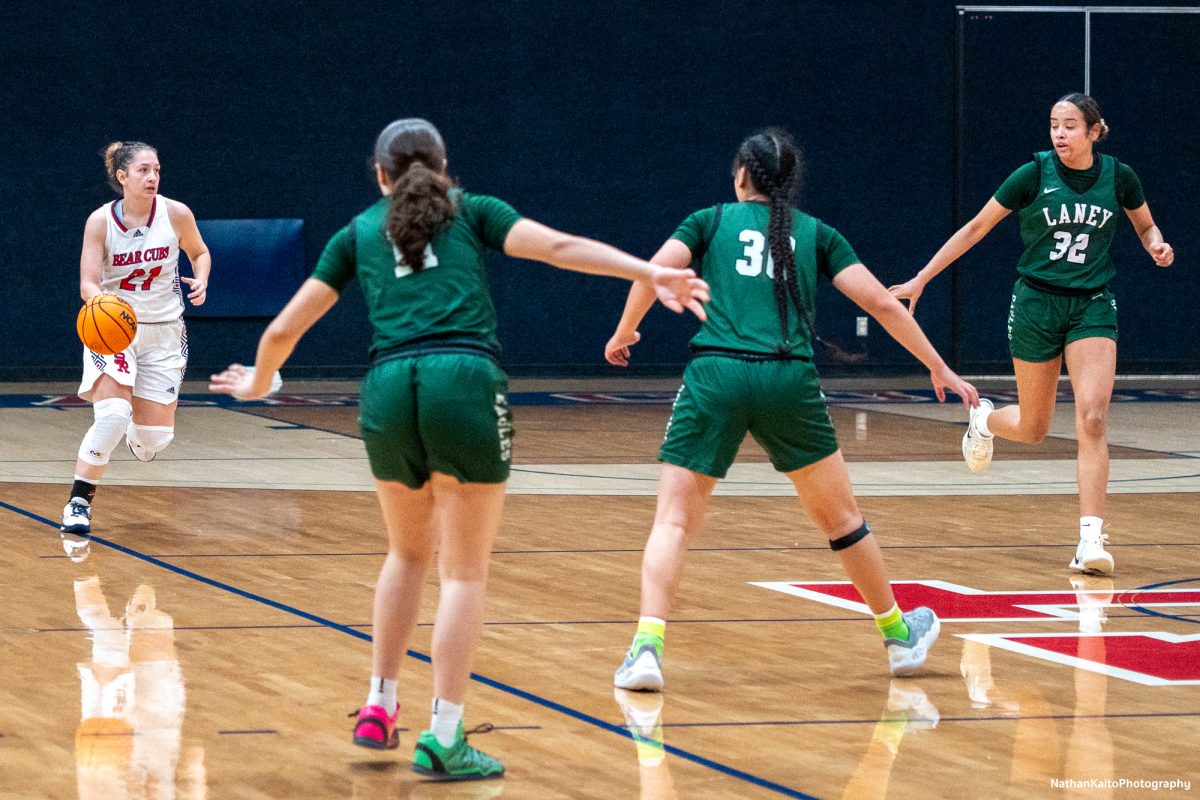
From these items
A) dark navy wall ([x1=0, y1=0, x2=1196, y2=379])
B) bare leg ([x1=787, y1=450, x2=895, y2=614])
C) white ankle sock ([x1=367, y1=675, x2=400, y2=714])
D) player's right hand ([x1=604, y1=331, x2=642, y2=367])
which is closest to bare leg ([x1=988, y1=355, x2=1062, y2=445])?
bare leg ([x1=787, y1=450, x2=895, y2=614])

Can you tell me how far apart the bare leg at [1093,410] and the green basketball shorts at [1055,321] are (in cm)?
7

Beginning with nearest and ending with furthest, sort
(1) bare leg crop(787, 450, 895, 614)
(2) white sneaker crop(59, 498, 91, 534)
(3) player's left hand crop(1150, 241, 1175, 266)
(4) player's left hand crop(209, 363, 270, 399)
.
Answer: (4) player's left hand crop(209, 363, 270, 399) < (1) bare leg crop(787, 450, 895, 614) < (3) player's left hand crop(1150, 241, 1175, 266) < (2) white sneaker crop(59, 498, 91, 534)

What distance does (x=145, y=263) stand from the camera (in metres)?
8.71

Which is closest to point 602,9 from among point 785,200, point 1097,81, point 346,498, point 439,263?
point 1097,81

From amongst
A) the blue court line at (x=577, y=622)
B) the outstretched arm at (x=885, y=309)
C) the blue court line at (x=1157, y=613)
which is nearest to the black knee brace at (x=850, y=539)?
the outstretched arm at (x=885, y=309)

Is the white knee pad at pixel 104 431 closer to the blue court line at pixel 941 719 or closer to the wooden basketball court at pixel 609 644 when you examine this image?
the wooden basketball court at pixel 609 644

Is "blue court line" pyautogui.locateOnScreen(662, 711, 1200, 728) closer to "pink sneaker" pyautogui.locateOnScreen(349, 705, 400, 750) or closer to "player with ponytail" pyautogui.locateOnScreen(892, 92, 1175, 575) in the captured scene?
"pink sneaker" pyautogui.locateOnScreen(349, 705, 400, 750)

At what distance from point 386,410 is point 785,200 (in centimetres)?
165

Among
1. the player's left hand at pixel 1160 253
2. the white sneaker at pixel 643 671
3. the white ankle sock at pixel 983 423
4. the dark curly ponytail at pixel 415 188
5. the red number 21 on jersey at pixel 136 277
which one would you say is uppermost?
the dark curly ponytail at pixel 415 188

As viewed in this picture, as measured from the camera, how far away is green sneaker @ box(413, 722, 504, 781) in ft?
14.4

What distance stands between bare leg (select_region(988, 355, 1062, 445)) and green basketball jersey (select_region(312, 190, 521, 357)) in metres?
3.89

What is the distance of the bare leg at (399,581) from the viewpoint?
15.0 ft

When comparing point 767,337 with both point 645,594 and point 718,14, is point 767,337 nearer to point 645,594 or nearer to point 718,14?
point 645,594

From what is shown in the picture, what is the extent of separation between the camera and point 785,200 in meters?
5.49
